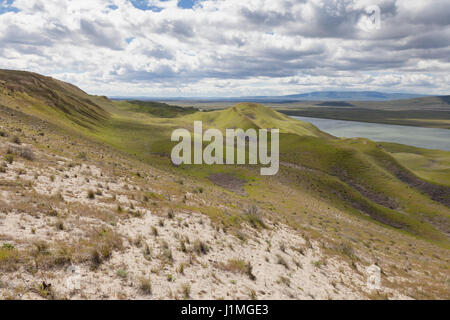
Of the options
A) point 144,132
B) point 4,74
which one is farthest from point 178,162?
point 4,74

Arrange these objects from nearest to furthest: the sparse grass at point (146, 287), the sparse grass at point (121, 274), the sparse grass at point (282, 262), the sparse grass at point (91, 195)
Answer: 1. the sparse grass at point (146, 287)
2. the sparse grass at point (121, 274)
3. the sparse grass at point (282, 262)
4. the sparse grass at point (91, 195)

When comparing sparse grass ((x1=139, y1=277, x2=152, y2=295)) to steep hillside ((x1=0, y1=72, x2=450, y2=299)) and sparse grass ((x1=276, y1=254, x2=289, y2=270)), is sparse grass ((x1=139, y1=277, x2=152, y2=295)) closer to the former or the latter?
steep hillside ((x1=0, y1=72, x2=450, y2=299))

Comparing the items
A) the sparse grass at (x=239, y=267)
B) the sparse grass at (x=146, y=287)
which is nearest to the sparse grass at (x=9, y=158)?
the sparse grass at (x=146, y=287)

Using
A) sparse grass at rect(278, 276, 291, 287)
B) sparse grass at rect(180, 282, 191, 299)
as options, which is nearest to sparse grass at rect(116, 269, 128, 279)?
sparse grass at rect(180, 282, 191, 299)


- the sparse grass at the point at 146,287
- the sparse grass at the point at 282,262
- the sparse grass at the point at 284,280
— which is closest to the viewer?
the sparse grass at the point at 146,287

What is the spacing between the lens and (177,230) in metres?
14.9

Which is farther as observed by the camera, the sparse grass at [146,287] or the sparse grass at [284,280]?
the sparse grass at [284,280]

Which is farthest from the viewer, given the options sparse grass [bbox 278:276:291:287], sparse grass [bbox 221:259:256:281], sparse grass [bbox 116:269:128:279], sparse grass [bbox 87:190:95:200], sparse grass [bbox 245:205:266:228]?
sparse grass [bbox 245:205:266:228]

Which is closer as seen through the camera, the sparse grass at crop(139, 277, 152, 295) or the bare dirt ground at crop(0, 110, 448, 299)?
the bare dirt ground at crop(0, 110, 448, 299)

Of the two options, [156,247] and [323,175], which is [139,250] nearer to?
[156,247]

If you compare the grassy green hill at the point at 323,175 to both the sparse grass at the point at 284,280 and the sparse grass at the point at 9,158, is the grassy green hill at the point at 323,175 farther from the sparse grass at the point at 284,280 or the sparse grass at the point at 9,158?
the sparse grass at the point at 9,158

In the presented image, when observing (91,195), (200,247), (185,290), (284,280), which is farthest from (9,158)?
(284,280)

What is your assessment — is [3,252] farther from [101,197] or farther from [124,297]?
[101,197]
